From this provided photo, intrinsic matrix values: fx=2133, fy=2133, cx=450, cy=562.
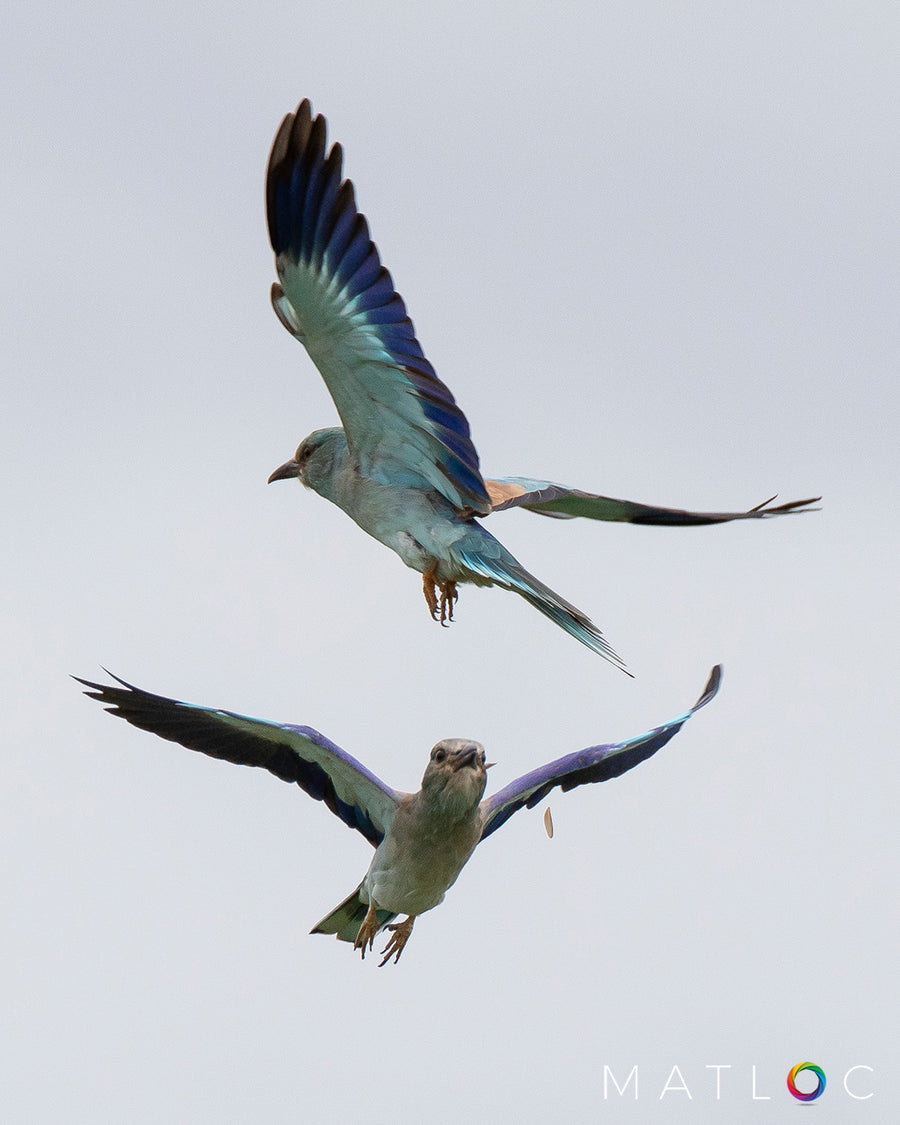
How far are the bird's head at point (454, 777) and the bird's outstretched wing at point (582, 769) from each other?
1.64 feet

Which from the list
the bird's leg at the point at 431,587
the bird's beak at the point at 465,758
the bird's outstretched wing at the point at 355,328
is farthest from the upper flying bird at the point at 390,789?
the bird's outstretched wing at the point at 355,328

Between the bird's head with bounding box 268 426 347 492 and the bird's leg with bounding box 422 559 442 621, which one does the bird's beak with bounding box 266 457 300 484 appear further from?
the bird's leg with bounding box 422 559 442 621

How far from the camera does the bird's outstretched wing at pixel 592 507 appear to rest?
34.8 ft

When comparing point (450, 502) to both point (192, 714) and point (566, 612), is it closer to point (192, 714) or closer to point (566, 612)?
point (566, 612)

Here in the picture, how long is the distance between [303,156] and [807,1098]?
6.91m

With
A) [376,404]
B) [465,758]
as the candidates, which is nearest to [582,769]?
[465,758]

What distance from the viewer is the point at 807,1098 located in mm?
12984

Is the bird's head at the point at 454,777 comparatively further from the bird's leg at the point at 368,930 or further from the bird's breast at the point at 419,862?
the bird's leg at the point at 368,930

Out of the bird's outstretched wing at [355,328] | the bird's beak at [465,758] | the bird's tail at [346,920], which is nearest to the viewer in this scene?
the bird's outstretched wing at [355,328]

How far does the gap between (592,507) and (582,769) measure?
5.17 feet

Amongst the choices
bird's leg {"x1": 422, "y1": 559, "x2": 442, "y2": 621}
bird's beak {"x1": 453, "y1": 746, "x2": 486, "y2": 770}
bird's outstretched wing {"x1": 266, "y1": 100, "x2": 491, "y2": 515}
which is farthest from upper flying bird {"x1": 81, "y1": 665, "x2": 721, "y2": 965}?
bird's outstretched wing {"x1": 266, "y1": 100, "x2": 491, "y2": 515}

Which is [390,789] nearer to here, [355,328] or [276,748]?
[276,748]

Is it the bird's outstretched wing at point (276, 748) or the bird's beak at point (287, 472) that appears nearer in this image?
the bird's outstretched wing at point (276, 748)

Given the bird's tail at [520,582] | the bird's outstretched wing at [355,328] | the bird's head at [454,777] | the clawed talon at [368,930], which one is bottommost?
the clawed talon at [368,930]
